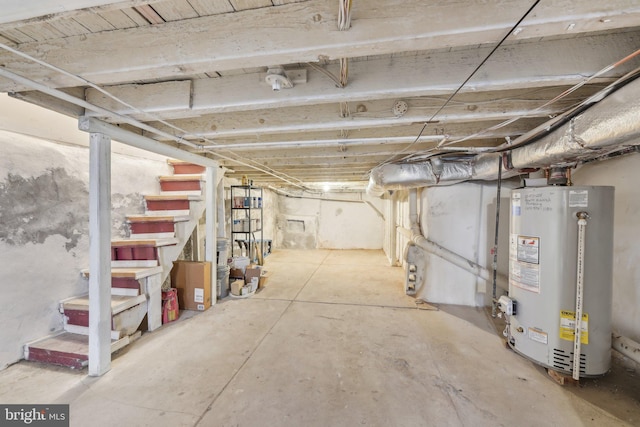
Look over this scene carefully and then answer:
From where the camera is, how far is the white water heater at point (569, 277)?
5.21 ft

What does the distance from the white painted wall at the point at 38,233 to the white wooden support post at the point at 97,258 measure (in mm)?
639

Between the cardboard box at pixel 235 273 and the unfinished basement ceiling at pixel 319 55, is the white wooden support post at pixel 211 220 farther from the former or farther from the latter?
the unfinished basement ceiling at pixel 319 55

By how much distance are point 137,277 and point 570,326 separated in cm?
341

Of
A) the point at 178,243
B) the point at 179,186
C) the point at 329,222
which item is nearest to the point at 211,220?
the point at 178,243

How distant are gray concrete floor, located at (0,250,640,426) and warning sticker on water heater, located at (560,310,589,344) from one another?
0.34 meters

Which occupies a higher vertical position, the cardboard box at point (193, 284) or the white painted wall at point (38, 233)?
the white painted wall at point (38, 233)

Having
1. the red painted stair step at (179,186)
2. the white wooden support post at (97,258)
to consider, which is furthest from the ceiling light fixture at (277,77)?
the red painted stair step at (179,186)

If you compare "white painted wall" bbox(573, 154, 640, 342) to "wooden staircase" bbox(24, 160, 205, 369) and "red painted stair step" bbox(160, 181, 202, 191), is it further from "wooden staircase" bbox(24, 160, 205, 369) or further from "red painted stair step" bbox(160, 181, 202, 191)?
"red painted stair step" bbox(160, 181, 202, 191)

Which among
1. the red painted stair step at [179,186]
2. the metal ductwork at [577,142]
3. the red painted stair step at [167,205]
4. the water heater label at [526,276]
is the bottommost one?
the water heater label at [526,276]

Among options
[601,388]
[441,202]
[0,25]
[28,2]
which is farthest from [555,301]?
[0,25]

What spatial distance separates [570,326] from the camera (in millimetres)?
1611

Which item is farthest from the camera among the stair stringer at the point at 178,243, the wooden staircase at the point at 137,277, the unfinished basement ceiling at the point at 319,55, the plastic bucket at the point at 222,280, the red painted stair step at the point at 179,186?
the plastic bucket at the point at 222,280

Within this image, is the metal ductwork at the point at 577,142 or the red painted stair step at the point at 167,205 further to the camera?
the red painted stair step at the point at 167,205

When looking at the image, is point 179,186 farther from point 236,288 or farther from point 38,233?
point 236,288
